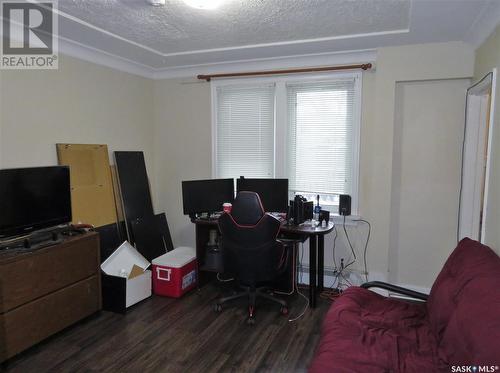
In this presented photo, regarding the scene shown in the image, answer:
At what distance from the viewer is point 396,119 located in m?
3.41

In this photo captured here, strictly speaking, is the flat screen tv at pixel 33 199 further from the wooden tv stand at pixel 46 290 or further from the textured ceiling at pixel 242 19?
the textured ceiling at pixel 242 19

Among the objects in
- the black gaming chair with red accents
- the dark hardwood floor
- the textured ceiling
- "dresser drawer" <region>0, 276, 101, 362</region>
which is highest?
the textured ceiling

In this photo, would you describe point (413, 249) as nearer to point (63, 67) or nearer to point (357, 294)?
point (357, 294)

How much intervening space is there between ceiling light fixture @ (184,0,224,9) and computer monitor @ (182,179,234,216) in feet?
5.64

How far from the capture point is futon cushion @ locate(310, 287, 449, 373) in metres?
1.73

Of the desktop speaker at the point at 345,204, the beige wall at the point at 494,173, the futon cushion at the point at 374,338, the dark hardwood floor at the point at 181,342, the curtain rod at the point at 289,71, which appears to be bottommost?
the dark hardwood floor at the point at 181,342

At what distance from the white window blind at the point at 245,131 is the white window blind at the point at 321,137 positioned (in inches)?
10.3

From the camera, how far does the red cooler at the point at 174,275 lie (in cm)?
350

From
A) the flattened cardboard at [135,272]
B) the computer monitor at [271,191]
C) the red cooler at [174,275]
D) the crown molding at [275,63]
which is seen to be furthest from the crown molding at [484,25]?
the flattened cardboard at [135,272]

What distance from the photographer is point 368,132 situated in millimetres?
3561

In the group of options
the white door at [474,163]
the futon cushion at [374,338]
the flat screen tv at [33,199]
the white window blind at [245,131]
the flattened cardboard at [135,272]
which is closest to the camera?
the futon cushion at [374,338]

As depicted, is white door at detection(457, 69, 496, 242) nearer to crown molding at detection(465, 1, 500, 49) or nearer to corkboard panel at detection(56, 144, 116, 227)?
crown molding at detection(465, 1, 500, 49)

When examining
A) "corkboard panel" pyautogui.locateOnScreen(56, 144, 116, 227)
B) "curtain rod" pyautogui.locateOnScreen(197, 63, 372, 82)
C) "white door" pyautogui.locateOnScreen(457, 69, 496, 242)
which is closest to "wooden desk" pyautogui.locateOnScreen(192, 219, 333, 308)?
→ "corkboard panel" pyautogui.locateOnScreen(56, 144, 116, 227)

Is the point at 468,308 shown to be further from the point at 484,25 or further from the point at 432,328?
the point at 484,25
